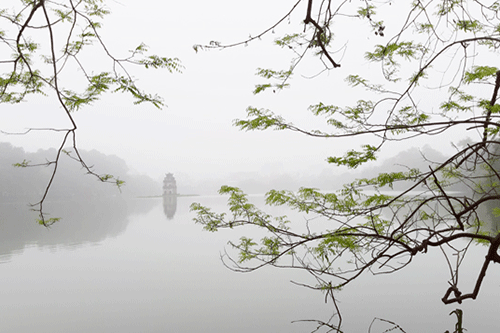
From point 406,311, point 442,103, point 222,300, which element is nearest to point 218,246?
point 222,300

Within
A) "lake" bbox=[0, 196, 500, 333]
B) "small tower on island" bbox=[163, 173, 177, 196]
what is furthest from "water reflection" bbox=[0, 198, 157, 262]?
"small tower on island" bbox=[163, 173, 177, 196]

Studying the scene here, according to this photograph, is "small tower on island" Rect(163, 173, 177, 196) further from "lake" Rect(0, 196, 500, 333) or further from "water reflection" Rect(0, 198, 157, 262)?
"lake" Rect(0, 196, 500, 333)

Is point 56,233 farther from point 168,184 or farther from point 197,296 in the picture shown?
point 168,184

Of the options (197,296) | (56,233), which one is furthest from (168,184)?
(197,296)

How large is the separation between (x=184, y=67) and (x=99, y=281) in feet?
27.5

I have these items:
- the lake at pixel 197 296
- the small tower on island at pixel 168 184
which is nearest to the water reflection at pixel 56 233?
the lake at pixel 197 296

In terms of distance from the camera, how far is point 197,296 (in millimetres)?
7832

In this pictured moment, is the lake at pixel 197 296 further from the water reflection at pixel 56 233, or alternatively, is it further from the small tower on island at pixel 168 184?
the small tower on island at pixel 168 184

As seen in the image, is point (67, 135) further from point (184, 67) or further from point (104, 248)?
point (104, 248)

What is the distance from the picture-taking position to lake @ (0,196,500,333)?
6250 millimetres

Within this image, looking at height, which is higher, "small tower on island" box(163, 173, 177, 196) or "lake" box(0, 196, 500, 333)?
"small tower on island" box(163, 173, 177, 196)

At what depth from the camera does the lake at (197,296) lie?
6250 millimetres

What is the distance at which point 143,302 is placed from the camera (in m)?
7.54

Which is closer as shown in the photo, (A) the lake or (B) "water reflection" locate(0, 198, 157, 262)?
(A) the lake
